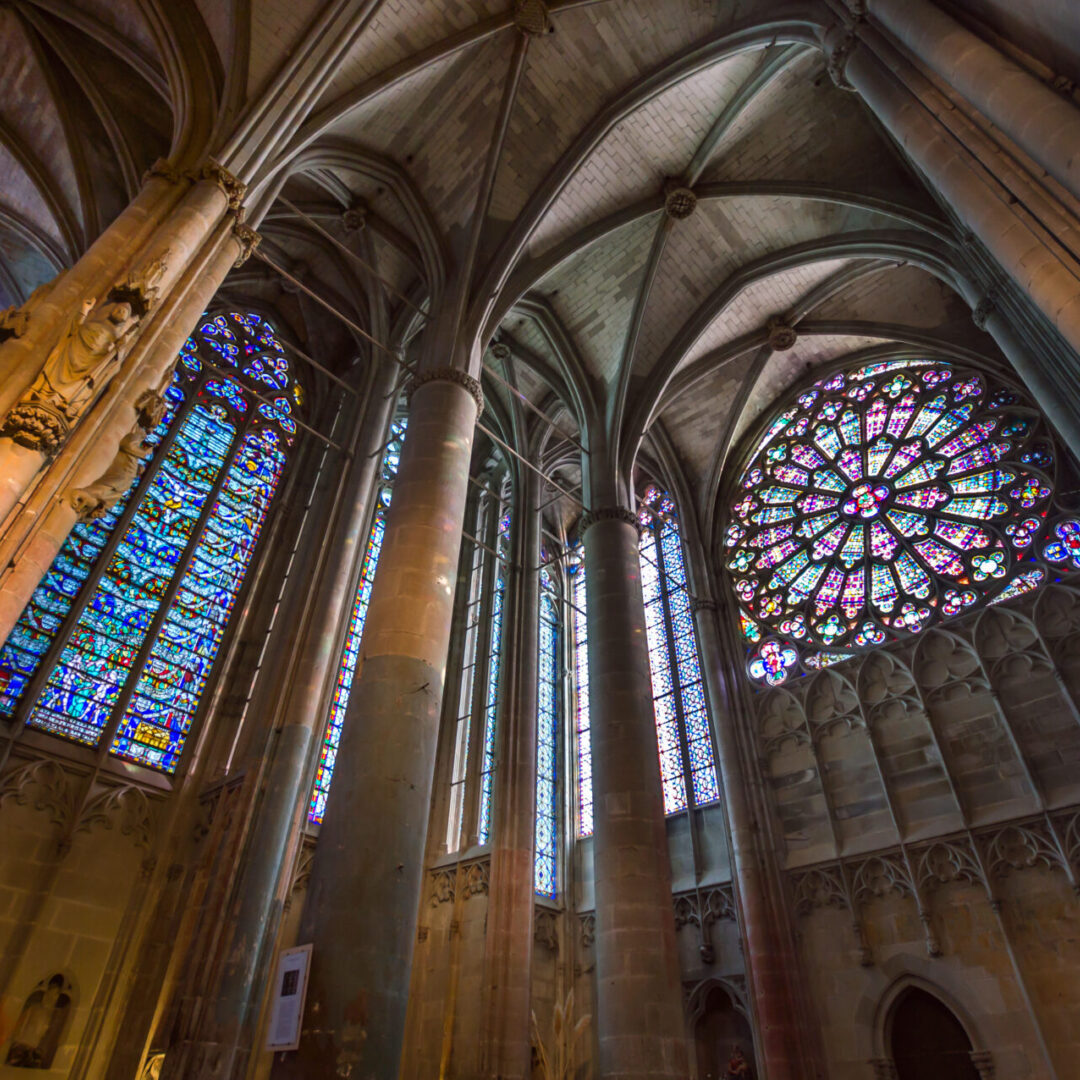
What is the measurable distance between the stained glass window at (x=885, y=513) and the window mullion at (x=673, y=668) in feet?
5.02

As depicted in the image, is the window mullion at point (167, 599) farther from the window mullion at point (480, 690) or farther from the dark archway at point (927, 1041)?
the dark archway at point (927, 1041)

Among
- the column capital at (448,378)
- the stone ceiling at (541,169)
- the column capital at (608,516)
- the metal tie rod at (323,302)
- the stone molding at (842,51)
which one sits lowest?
the column capital at (448,378)

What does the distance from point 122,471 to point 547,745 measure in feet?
36.5

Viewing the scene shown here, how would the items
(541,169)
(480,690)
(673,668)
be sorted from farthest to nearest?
(673,668), (480,690), (541,169)

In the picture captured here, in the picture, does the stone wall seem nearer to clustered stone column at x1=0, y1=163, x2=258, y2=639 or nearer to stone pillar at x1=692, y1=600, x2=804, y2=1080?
stone pillar at x1=692, y1=600, x2=804, y2=1080

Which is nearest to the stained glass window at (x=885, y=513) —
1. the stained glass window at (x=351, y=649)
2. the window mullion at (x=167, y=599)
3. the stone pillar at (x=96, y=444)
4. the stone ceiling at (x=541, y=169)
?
the stone ceiling at (x=541, y=169)

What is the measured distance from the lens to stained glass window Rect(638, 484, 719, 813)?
1363 centimetres

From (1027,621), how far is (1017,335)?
4120 mm

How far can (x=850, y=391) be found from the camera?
15.2m

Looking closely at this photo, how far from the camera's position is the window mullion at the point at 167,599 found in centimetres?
1045

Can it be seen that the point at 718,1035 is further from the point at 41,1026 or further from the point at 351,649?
the point at 41,1026

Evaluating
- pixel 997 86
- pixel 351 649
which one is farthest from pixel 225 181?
pixel 351 649

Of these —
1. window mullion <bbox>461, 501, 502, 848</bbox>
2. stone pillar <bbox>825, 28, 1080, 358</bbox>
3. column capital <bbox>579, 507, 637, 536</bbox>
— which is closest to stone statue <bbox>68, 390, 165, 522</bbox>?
stone pillar <bbox>825, 28, 1080, 358</bbox>

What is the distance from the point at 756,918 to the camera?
10977 millimetres
